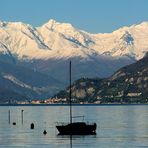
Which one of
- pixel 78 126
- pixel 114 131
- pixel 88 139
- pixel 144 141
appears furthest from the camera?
pixel 114 131

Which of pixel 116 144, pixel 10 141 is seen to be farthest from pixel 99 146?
pixel 10 141

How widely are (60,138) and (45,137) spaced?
26.5ft

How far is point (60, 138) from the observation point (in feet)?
570

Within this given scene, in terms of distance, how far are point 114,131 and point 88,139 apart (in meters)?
28.3

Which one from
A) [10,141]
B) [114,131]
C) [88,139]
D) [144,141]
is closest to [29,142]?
[10,141]

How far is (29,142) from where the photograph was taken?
163 metres

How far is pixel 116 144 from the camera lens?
15312cm

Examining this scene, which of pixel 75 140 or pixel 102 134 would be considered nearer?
pixel 75 140

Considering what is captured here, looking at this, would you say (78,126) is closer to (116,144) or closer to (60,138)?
(60,138)

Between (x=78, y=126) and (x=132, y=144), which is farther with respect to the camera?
(x=78, y=126)

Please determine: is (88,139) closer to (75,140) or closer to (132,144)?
(75,140)

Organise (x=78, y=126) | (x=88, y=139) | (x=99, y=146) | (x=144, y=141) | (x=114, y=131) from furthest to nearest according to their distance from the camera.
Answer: (x=114, y=131), (x=78, y=126), (x=88, y=139), (x=144, y=141), (x=99, y=146)

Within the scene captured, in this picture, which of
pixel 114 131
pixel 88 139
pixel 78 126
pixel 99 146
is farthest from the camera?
pixel 114 131

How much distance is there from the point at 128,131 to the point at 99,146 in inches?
1926
